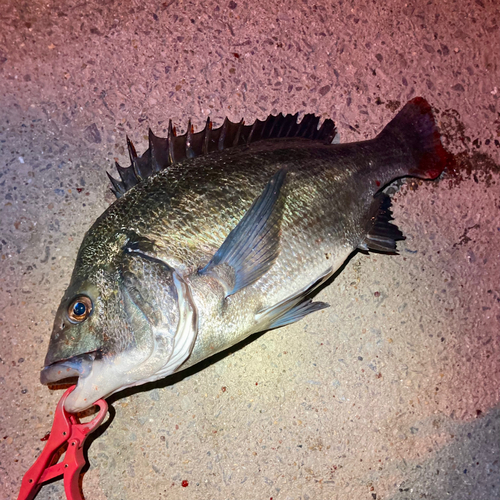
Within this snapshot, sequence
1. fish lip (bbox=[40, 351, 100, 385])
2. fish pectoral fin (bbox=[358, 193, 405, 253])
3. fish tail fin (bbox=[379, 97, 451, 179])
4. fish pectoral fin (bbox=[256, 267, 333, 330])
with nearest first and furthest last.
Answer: fish lip (bbox=[40, 351, 100, 385]), fish pectoral fin (bbox=[256, 267, 333, 330]), fish pectoral fin (bbox=[358, 193, 405, 253]), fish tail fin (bbox=[379, 97, 451, 179])

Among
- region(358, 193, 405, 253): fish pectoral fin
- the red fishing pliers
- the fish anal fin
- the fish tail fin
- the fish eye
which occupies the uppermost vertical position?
the fish tail fin

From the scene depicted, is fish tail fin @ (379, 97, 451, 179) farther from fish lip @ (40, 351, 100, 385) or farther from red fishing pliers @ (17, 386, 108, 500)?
red fishing pliers @ (17, 386, 108, 500)

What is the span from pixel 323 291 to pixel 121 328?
1018 millimetres

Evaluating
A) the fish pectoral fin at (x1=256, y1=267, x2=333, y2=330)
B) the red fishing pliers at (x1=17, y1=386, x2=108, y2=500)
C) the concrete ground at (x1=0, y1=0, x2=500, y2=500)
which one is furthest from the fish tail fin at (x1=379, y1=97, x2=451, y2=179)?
the red fishing pliers at (x1=17, y1=386, x2=108, y2=500)

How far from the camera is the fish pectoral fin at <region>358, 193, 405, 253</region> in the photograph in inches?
71.4

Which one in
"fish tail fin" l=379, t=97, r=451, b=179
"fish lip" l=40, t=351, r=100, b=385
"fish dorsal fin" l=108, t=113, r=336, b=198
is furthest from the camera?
"fish tail fin" l=379, t=97, r=451, b=179

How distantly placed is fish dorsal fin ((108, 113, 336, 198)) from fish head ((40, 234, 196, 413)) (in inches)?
16.3

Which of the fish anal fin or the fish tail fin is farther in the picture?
the fish tail fin

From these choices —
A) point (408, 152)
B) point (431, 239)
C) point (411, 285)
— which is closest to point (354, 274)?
point (411, 285)

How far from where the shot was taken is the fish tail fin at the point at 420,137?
1952 mm

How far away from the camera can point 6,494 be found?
1.79 metres

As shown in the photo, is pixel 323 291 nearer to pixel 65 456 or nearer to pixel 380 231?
pixel 380 231

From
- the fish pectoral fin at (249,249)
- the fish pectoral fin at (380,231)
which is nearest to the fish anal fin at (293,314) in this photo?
the fish pectoral fin at (249,249)

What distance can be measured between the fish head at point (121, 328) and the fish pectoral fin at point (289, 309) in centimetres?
30
